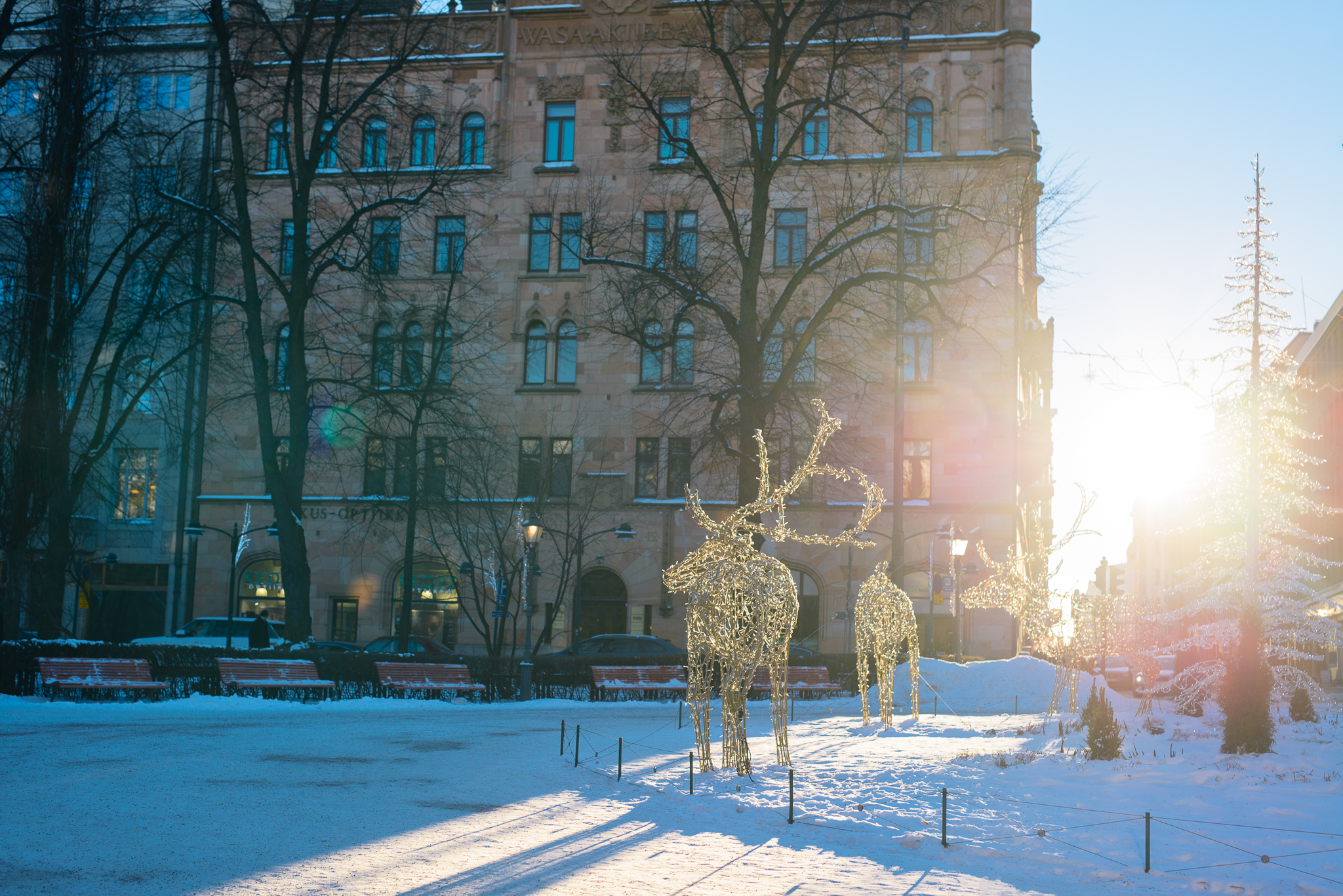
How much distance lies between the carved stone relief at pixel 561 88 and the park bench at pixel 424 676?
75.9ft

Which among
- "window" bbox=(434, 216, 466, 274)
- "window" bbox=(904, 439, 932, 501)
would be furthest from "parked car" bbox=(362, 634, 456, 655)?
"window" bbox=(904, 439, 932, 501)

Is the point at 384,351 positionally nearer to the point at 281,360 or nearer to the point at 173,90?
the point at 281,360

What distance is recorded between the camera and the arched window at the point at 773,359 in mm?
31609

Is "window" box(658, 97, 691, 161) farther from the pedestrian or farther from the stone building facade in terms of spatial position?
the pedestrian

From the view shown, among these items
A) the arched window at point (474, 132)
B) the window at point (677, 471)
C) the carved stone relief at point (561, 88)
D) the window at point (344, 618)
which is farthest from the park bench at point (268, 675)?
the carved stone relief at point (561, 88)

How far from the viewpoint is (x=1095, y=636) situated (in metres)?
21.7

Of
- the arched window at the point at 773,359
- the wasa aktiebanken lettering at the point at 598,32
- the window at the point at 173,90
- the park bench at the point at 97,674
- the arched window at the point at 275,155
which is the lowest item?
the park bench at the point at 97,674

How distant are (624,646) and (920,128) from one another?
2030 cm

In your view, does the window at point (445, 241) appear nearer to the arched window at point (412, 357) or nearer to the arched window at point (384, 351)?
the arched window at point (412, 357)

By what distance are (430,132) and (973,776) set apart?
34892 millimetres

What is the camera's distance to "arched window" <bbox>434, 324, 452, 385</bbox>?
115 feet

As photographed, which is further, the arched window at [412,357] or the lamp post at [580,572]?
the lamp post at [580,572]

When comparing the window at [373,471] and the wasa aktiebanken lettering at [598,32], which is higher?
the wasa aktiebanken lettering at [598,32]

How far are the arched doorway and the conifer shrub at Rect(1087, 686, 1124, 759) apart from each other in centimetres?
2640
